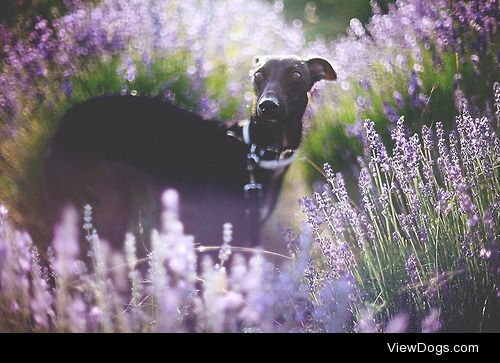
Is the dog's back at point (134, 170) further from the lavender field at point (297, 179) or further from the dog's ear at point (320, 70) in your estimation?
the dog's ear at point (320, 70)

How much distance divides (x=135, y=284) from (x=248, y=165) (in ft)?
2.27

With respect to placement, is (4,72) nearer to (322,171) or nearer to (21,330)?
(21,330)

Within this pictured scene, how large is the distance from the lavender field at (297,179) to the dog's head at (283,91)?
9cm

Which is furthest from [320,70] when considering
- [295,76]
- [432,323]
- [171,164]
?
[432,323]

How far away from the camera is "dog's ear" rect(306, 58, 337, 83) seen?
232 cm

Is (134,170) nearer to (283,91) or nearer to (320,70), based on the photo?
(283,91)

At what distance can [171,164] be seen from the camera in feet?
7.61

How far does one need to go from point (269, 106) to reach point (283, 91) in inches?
4.8

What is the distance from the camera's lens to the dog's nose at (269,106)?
216cm

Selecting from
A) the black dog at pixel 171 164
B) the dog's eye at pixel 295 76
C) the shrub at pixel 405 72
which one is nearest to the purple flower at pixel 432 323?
the shrub at pixel 405 72

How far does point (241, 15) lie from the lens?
2.49m

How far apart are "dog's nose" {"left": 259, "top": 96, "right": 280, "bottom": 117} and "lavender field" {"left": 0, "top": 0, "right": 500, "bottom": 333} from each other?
0.26m

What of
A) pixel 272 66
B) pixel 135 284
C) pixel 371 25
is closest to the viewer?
pixel 135 284
